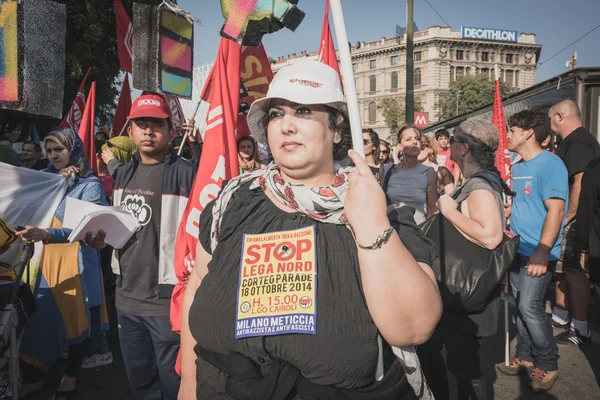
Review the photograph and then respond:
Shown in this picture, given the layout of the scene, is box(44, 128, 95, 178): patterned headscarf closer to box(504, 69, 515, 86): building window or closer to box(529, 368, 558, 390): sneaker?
box(529, 368, 558, 390): sneaker

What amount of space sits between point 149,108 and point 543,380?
369cm

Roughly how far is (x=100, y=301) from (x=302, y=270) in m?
2.92

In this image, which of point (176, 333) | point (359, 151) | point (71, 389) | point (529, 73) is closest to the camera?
point (359, 151)

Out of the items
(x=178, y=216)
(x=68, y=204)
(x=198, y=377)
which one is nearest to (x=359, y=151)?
(x=198, y=377)

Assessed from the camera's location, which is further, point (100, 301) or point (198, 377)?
point (100, 301)

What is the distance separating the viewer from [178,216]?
8.95 ft

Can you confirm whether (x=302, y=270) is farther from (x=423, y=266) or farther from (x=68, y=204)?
(x=68, y=204)

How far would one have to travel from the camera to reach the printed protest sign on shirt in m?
1.35

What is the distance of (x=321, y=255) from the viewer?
4.70ft

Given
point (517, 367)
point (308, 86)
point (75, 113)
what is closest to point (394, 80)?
point (75, 113)

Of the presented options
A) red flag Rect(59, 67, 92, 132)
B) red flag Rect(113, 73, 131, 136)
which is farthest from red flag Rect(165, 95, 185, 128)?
red flag Rect(59, 67, 92, 132)

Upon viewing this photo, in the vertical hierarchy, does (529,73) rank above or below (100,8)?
above

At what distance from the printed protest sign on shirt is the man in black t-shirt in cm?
393

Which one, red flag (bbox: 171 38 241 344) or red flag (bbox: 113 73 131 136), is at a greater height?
red flag (bbox: 113 73 131 136)
